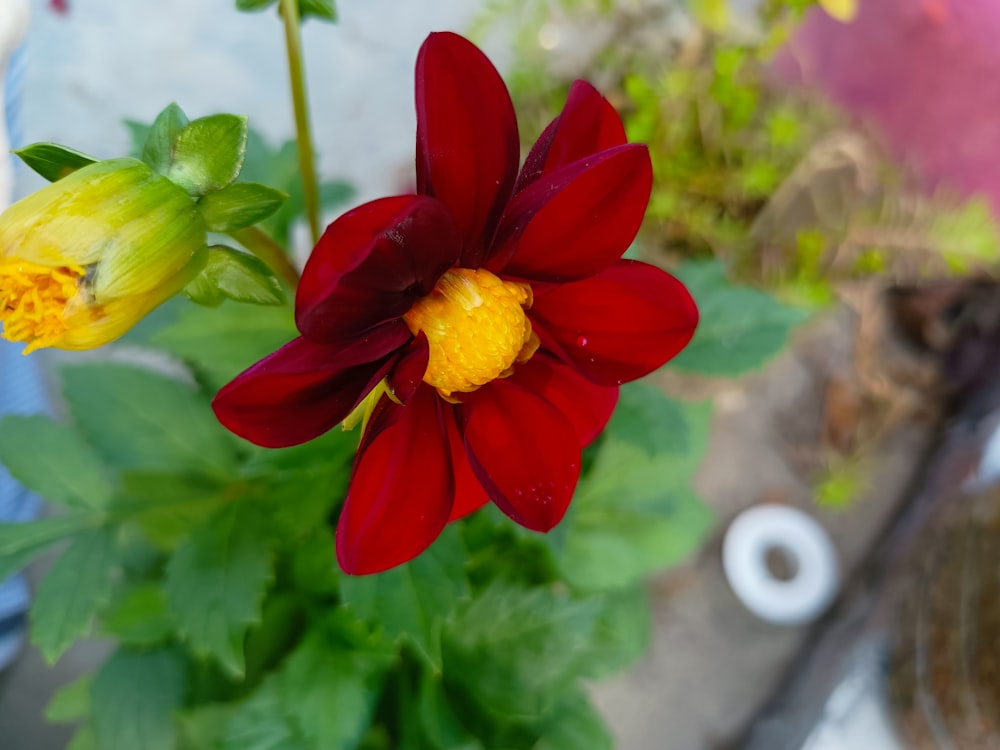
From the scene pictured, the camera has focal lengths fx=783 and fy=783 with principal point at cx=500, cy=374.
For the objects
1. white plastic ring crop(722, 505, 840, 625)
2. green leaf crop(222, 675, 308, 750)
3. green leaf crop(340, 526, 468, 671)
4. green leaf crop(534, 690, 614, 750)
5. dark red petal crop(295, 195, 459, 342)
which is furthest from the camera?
white plastic ring crop(722, 505, 840, 625)

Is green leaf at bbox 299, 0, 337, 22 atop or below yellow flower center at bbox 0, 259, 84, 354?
atop

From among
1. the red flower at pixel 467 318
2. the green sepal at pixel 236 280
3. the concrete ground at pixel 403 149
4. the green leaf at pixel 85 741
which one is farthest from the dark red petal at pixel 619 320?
the concrete ground at pixel 403 149

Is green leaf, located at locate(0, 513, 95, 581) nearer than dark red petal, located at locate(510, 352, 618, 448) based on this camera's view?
No

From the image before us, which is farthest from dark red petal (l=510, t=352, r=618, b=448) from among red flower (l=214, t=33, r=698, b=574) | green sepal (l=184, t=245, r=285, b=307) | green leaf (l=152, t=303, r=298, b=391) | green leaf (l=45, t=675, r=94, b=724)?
green leaf (l=45, t=675, r=94, b=724)

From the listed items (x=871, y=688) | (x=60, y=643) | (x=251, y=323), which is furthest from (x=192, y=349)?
(x=871, y=688)

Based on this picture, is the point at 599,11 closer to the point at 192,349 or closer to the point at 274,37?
the point at 274,37

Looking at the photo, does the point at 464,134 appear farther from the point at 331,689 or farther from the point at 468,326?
the point at 331,689

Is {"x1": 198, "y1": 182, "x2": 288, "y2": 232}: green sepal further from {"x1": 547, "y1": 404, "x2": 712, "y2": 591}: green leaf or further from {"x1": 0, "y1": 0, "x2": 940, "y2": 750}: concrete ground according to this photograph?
{"x1": 0, "y1": 0, "x2": 940, "y2": 750}: concrete ground
